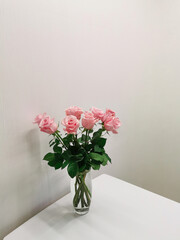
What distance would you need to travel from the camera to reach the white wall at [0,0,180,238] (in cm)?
87

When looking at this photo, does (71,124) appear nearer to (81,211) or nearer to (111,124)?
(111,124)

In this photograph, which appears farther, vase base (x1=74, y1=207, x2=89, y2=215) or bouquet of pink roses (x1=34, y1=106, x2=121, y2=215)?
vase base (x1=74, y1=207, x2=89, y2=215)

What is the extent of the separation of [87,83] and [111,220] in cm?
71

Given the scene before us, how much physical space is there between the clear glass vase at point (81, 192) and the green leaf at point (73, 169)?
94mm

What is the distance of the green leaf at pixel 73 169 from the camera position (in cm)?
83

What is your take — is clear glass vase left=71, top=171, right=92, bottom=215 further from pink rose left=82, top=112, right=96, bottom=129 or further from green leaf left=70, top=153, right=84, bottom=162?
pink rose left=82, top=112, right=96, bottom=129

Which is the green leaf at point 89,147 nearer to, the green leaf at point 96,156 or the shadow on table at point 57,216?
the green leaf at point 96,156

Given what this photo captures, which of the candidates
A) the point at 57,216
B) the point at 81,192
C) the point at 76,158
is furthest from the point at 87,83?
the point at 57,216

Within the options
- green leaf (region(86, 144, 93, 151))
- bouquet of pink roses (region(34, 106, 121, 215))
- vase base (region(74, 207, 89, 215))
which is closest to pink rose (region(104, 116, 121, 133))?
bouquet of pink roses (region(34, 106, 121, 215))

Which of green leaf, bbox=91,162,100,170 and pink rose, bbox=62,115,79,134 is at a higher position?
pink rose, bbox=62,115,79,134

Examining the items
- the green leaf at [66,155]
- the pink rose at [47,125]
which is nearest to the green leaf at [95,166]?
the green leaf at [66,155]

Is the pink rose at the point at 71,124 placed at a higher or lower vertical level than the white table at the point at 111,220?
higher

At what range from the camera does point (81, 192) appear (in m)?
0.95

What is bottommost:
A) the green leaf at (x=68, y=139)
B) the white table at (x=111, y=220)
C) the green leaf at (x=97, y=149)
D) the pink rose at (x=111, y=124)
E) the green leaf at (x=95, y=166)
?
the white table at (x=111, y=220)
